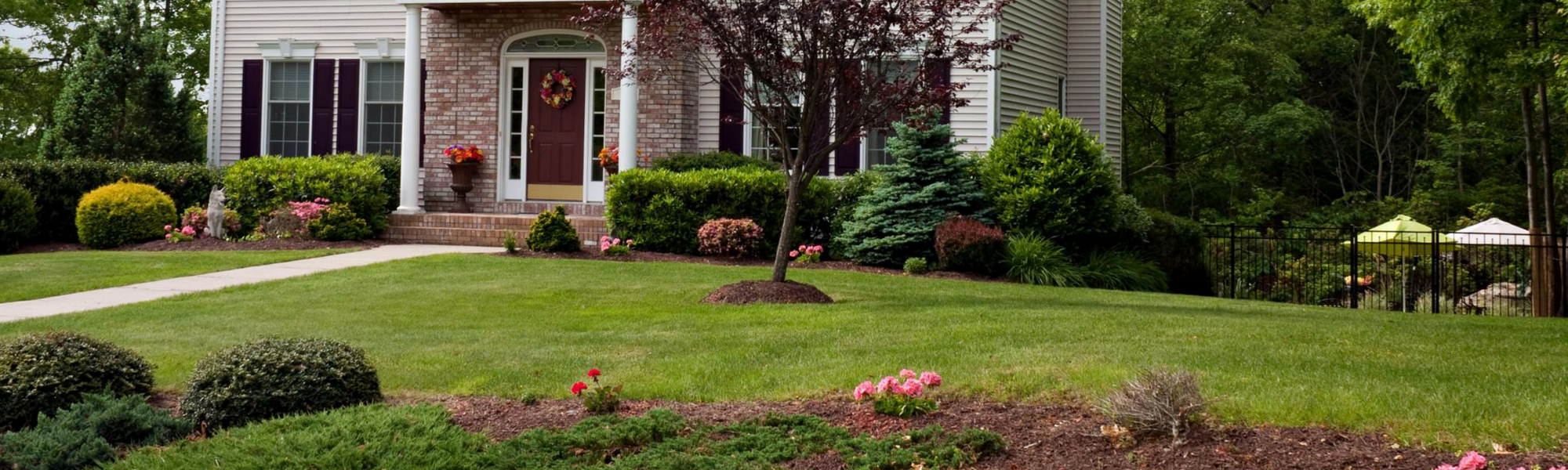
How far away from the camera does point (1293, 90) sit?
28719 mm

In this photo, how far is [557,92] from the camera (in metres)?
17.6

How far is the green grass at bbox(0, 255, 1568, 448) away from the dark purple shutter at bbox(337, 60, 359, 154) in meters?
7.24

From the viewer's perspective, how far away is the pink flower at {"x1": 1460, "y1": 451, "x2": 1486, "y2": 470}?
13.8 feet

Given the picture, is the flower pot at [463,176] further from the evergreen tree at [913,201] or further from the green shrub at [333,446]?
the green shrub at [333,446]

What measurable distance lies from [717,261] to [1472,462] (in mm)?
10558

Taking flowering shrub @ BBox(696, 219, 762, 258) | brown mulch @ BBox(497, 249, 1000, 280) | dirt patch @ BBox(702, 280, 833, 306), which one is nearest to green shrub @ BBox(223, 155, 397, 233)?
brown mulch @ BBox(497, 249, 1000, 280)

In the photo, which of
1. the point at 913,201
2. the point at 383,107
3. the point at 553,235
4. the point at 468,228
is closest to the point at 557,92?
the point at 468,228

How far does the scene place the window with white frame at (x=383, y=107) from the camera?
1867 centimetres

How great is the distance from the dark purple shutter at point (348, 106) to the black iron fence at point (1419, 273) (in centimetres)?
1210

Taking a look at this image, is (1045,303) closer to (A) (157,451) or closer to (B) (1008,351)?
(B) (1008,351)

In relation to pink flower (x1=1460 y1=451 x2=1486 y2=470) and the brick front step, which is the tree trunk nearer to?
the brick front step

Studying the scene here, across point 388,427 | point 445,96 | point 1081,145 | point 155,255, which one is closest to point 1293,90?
point 1081,145

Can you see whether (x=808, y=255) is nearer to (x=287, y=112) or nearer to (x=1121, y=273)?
(x=1121, y=273)

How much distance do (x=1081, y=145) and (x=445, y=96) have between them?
8.83 m
